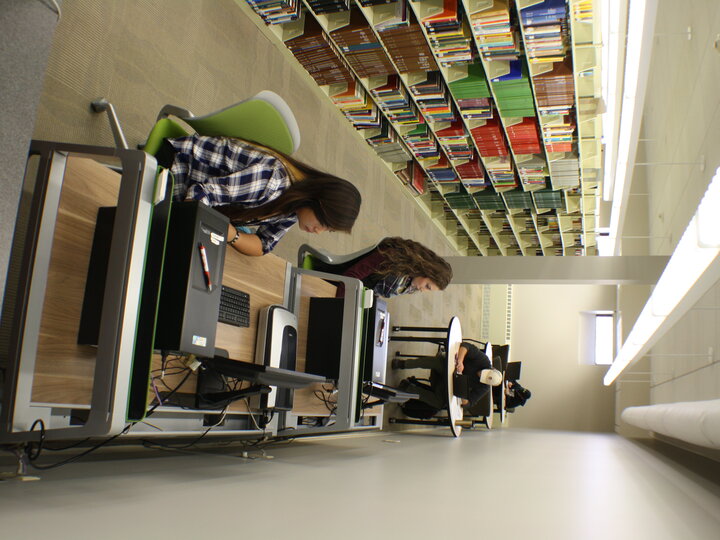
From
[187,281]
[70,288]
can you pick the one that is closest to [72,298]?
[70,288]

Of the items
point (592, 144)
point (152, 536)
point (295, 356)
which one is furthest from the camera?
point (592, 144)

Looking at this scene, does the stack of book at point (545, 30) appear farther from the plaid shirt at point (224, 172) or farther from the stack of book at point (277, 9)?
the plaid shirt at point (224, 172)

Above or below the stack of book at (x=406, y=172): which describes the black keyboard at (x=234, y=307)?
below

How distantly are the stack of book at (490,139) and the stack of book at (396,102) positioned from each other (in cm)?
57

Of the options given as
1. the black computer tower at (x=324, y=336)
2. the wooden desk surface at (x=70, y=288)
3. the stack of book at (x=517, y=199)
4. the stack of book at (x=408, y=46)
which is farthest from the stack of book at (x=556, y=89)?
the wooden desk surface at (x=70, y=288)

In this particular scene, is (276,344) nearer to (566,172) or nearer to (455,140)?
(455,140)

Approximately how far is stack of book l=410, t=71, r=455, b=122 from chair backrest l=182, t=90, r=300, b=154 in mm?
2629

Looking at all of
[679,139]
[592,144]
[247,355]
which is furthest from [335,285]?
[592,144]

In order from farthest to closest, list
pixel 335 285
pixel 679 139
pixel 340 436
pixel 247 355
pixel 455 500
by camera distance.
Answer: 1. pixel 340 436
2. pixel 679 139
3. pixel 335 285
4. pixel 247 355
5. pixel 455 500

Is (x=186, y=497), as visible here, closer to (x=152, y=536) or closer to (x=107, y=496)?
(x=107, y=496)

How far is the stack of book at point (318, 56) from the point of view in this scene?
436 cm

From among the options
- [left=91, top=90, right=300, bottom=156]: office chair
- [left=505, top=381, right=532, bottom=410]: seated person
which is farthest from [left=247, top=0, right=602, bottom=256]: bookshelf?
[left=505, top=381, right=532, bottom=410]: seated person

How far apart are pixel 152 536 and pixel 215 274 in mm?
907

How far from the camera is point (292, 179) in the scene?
2.26m
